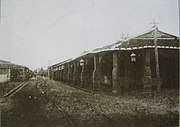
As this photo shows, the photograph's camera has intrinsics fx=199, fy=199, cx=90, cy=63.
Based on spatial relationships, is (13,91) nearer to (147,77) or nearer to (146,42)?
(147,77)

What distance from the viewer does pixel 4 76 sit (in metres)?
2.06

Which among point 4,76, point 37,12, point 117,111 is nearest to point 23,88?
point 4,76

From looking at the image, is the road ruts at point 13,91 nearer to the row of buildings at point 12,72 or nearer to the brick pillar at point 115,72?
the row of buildings at point 12,72

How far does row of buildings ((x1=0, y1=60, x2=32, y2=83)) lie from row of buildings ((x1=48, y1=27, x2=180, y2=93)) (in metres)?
0.29

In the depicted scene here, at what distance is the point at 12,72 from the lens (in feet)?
6.85

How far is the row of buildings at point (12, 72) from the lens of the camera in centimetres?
204

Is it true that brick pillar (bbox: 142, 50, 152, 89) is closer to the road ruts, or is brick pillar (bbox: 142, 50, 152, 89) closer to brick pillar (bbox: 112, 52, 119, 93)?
brick pillar (bbox: 112, 52, 119, 93)

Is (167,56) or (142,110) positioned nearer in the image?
(142,110)

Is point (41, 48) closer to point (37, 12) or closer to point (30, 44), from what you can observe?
point (30, 44)

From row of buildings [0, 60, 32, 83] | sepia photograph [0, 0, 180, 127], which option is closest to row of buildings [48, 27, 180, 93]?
sepia photograph [0, 0, 180, 127]

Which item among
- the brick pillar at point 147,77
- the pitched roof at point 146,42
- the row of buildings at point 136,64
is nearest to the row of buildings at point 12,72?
the row of buildings at point 136,64

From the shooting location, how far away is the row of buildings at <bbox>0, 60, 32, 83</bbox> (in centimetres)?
204

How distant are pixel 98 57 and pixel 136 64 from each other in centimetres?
44

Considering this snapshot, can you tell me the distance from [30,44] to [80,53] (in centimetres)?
55
